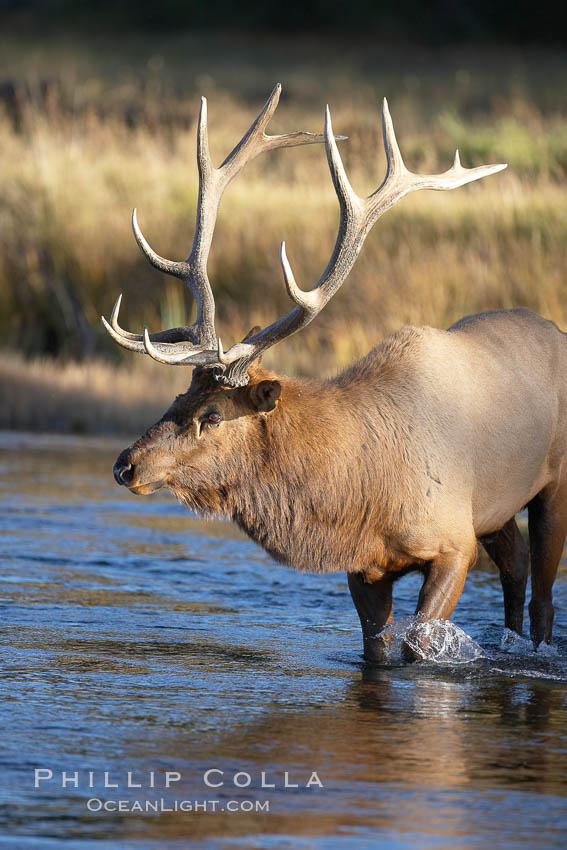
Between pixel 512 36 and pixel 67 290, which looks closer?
pixel 67 290

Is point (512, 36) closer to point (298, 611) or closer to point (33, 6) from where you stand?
point (33, 6)

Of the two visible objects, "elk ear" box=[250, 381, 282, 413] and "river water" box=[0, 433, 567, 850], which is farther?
"elk ear" box=[250, 381, 282, 413]

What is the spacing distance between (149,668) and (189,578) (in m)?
2.21

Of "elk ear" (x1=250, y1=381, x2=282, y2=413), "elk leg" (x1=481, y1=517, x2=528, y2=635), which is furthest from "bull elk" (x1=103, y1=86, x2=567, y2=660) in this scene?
"elk leg" (x1=481, y1=517, x2=528, y2=635)

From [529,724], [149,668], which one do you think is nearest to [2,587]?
[149,668]

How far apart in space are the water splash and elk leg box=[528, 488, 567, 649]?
0.49 metres

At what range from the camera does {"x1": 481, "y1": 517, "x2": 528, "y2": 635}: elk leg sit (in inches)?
287

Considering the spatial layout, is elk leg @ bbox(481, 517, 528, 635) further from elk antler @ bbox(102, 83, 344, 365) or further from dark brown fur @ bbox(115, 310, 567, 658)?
elk antler @ bbox(102, 83, 344, 365)

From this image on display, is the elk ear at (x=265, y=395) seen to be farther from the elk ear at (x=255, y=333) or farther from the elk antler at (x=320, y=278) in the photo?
the elk ear at (x=255, y=333)

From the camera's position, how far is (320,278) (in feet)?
21.2

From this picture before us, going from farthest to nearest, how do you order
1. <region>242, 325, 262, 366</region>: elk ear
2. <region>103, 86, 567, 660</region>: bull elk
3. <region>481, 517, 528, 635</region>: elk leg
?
<region>481, 517, 528, 635</region>: elk leg
<region>242, 325, 262, 366</region>: elk ear
<region>103, 86, 567, 660</region>: bull elk

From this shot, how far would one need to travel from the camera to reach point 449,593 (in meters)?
6.29

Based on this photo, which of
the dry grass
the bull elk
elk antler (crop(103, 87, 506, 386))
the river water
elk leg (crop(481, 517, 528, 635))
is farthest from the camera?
the dry grass

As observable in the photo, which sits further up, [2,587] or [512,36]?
[512,36]
